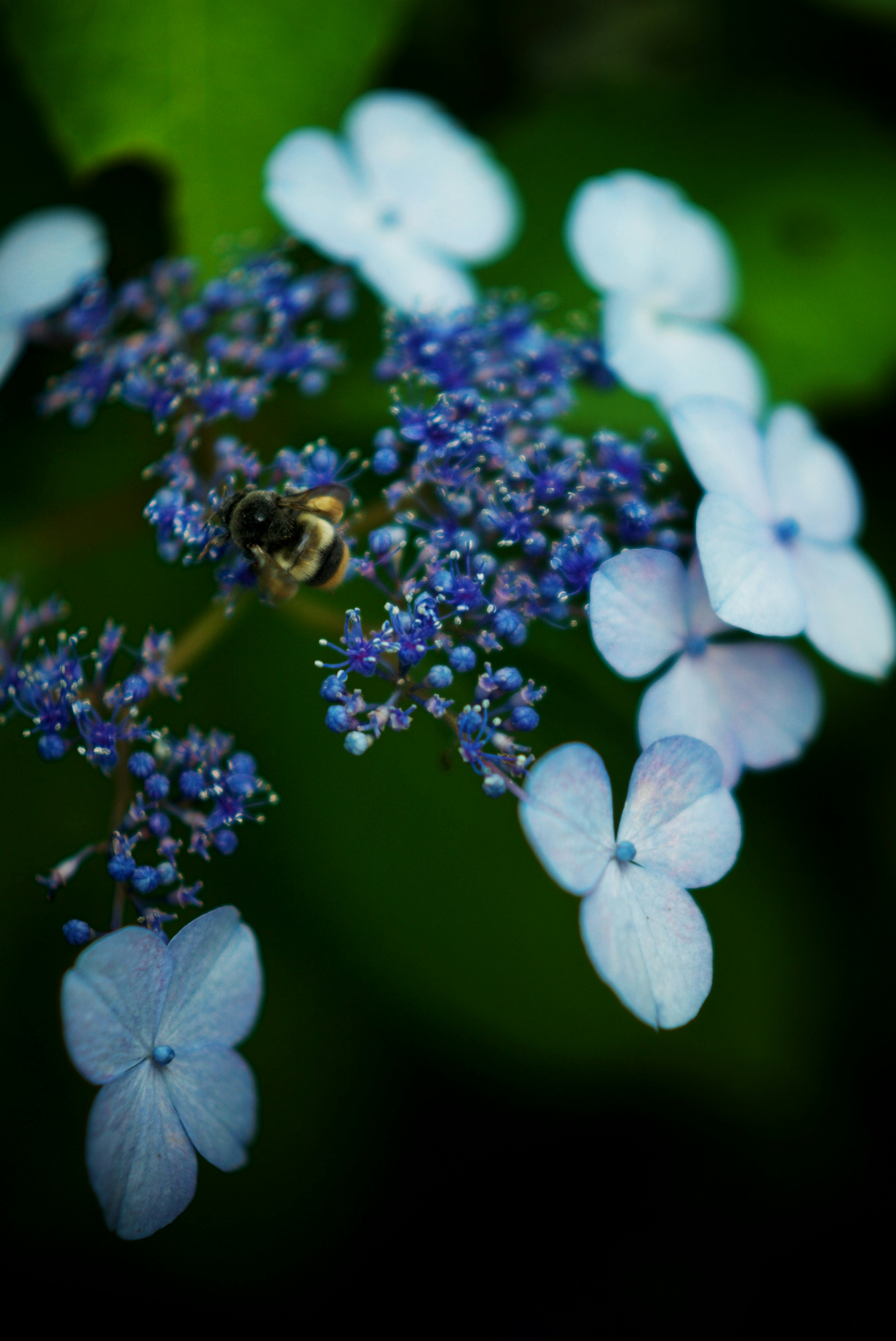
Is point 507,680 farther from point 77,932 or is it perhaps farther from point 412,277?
point 412,277

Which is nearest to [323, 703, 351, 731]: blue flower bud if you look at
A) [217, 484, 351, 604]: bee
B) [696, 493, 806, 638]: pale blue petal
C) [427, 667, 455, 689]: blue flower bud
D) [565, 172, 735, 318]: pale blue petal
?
[427, 667, 455, 689]: blue flower bud

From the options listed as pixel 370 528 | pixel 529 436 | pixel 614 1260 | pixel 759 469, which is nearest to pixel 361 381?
pixel 370 528

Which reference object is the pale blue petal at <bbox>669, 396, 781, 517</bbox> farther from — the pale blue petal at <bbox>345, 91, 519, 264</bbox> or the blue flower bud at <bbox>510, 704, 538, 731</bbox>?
the pale blue petal at <bbox>345, 91, 519, 264</bbox>

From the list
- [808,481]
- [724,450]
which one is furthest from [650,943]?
[808,481]

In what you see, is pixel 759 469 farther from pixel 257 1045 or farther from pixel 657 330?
pixel 257 1045

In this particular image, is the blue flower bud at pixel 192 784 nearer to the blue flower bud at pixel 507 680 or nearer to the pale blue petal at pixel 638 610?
the blue flower bud at pixel 507 680

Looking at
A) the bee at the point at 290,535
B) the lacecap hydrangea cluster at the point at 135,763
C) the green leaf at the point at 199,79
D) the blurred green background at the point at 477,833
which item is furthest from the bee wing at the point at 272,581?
the green leaf at the point at 199,79
